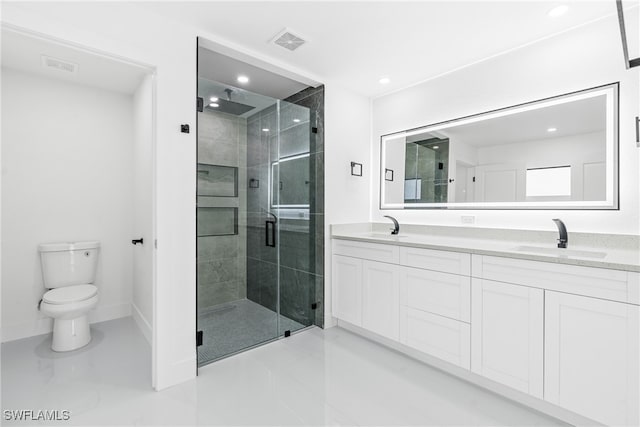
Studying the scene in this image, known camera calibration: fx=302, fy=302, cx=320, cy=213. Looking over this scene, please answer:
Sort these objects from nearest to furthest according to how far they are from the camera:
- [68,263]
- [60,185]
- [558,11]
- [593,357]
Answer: [593,357], [558,11], [68,263], [60,185]

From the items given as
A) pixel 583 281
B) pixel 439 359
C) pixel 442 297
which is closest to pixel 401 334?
pixel 439 359

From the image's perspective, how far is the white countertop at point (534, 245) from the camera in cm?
162

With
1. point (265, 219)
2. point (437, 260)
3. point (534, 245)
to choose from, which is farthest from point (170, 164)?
point (534, 245)

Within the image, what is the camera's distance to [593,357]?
155 centimetres

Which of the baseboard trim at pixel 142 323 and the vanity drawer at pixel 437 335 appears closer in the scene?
the vanity drawer at pixel 437 335

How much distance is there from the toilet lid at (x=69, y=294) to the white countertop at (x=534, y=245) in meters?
2.20

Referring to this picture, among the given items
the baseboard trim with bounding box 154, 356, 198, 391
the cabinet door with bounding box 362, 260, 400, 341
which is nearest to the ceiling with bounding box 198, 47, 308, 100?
the cabinet door with bounding box 362, 260, 400, 341

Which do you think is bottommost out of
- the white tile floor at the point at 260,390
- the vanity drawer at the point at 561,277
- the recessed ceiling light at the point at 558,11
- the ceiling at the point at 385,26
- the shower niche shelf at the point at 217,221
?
the white tile floor at the point at 260,390

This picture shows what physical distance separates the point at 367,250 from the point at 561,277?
1.38 metres

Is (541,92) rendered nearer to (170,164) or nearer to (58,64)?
(170,164)

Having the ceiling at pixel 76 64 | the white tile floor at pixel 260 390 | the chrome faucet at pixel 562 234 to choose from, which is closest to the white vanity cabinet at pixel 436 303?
the white tile floor at pixel 260 390

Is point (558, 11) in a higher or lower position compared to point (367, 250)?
higher

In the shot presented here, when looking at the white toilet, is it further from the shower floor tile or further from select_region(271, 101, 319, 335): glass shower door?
select_region(271, 101, 319, 335): glass shower door

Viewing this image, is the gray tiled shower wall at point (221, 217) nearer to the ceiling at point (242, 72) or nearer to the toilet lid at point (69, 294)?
the ceiling at point (242, 72)
